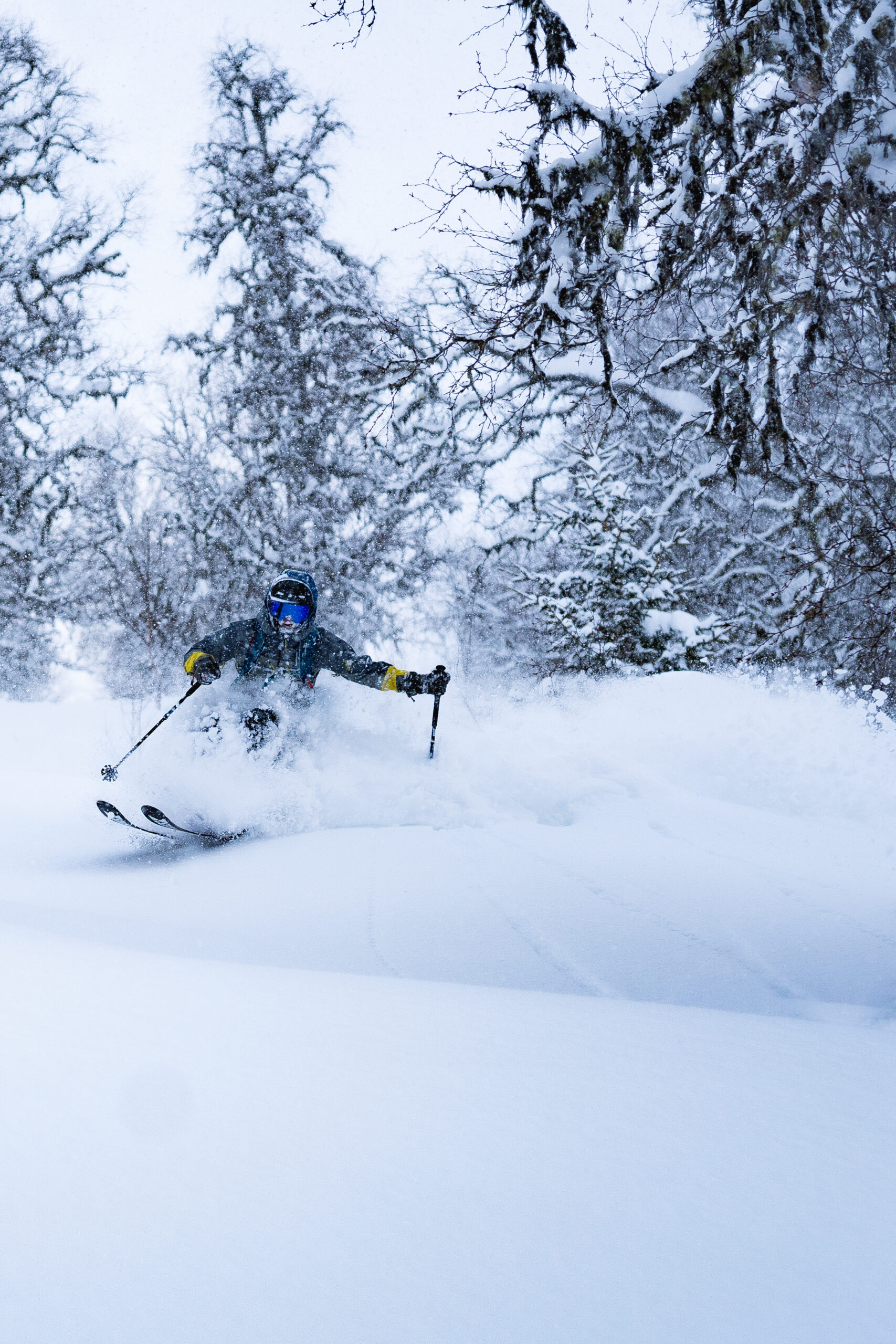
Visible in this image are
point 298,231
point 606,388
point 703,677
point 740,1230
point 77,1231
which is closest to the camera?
point 77,1231

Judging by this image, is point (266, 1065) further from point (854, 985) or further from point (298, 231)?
point (298, 231)

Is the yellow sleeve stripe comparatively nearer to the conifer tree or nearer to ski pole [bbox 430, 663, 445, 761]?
ski pole [bbox 430, 663, 445, 761]

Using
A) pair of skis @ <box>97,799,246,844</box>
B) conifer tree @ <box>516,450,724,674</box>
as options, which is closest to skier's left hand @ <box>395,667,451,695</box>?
pair of skis @ <box>97,799,246,844</box>

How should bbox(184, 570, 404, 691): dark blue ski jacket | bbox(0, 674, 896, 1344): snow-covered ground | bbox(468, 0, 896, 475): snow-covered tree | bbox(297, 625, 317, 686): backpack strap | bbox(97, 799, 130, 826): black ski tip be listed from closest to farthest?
1. bbox(0, 674, 896, 1344): snow-covered ground
2. bbox(468, 0, 896, 475): snow-covered tree
3. bbox(97, 799, 130, 826): black ski tip
4. bbox(184, 570, 404, 691): dark blue ski jacket
5. bbox(297, 625, 317, 686): backpack strap

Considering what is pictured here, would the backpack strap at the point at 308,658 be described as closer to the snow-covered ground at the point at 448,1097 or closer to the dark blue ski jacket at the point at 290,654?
the dark blue ski jacket at the point at 290,654

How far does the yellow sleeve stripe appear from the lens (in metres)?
7.08

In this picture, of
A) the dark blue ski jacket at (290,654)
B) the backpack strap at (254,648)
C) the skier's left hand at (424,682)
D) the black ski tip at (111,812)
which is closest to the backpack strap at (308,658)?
the dark blue ski jacket at (290,654)

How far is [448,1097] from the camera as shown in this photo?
1.74 m

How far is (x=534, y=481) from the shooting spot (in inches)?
527

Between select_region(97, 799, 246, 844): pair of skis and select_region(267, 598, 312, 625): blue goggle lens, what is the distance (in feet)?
6.15

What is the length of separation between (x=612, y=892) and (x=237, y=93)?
54.9ft

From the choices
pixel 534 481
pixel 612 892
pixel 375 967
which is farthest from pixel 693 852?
pixel 534 481

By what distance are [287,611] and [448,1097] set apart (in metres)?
5.40

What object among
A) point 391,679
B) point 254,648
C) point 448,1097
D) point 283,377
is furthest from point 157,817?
point 283,377
